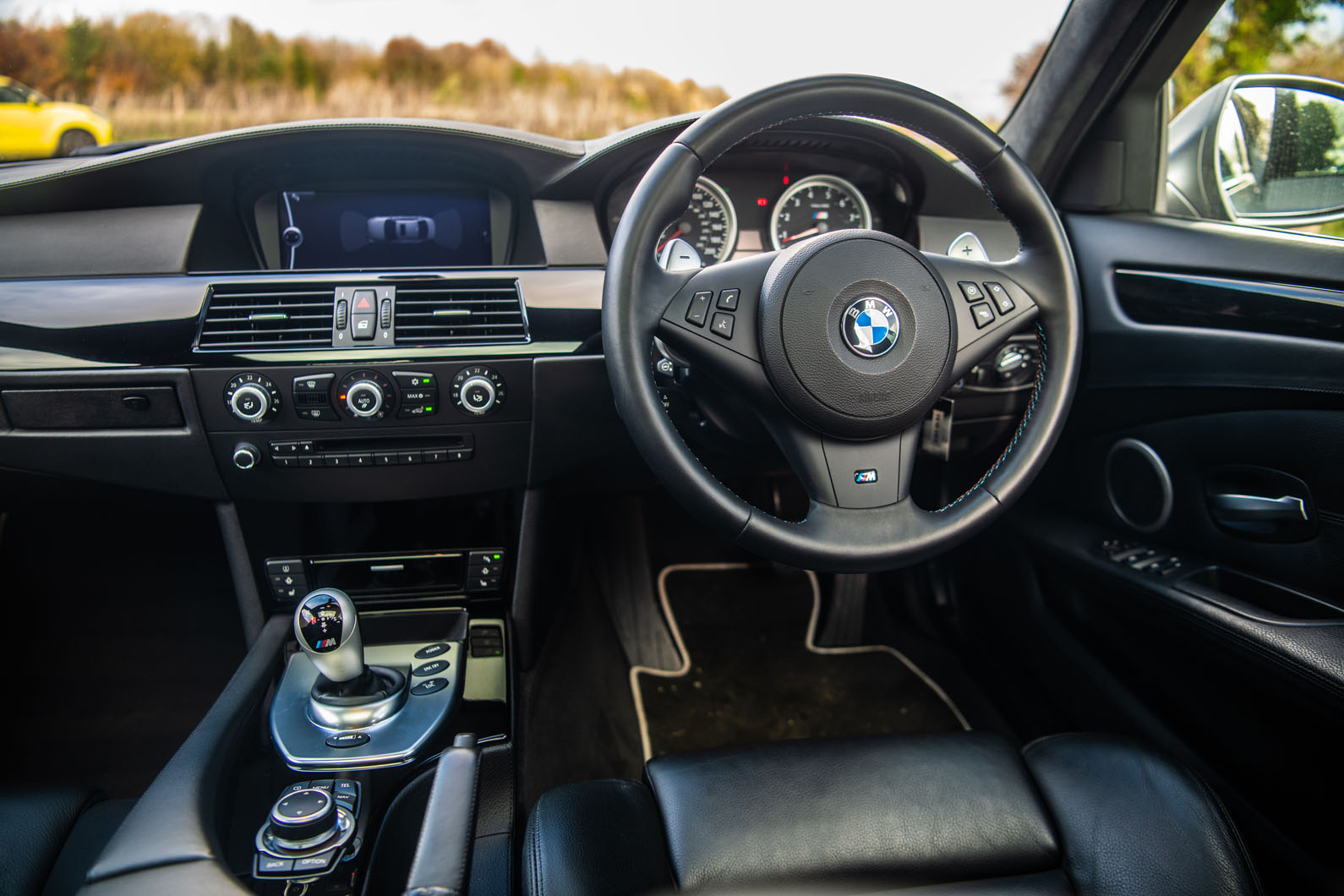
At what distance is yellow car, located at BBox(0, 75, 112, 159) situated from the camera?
1.58 meters

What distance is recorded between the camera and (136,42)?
152cm

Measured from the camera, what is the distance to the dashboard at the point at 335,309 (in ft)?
4.53

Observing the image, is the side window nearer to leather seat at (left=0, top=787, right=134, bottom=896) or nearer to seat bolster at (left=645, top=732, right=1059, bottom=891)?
seat bolster at (left=645, top=732, right=1059, bottom=891)

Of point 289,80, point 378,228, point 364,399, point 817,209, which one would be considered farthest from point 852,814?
point 289,80

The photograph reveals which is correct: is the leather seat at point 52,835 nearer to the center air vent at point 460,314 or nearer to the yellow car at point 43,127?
the center air vent at point 460,314

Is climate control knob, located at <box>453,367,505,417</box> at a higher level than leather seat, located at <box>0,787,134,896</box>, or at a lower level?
higher

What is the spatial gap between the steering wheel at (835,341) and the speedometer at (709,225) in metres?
0.54

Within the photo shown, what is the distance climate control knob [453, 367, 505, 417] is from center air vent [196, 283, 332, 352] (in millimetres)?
222

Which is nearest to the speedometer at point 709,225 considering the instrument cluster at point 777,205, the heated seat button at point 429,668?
the instrument cluster at point 777,205

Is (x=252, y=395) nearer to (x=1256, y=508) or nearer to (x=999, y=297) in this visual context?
(x=999, y=297)

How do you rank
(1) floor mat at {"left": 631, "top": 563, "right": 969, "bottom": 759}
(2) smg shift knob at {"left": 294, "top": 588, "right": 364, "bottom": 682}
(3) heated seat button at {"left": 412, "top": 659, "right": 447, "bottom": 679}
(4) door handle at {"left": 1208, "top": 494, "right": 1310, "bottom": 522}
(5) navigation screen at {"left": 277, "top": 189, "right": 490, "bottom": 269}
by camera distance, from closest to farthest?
1. (2) smg shift knob at {"left": 294, "top": 588, "right": 364, "bottom": 682}
2. (4) door handle at {"left": 1208, "top": 494, "right": 1310, "bottom": 522}
3. (3) heated seat button at {"left": 412, "top": 659, "right": 447, "bottom": 679}
4. (5) navigation screen at {"left": 277, "top": 189, "right": 490, "bottom": 269}
5. (1) floor mat at {"left": 631, "top": 563, "right": 969, "bottom": 759}

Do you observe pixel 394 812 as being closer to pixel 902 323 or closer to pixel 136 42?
pixel 902 323

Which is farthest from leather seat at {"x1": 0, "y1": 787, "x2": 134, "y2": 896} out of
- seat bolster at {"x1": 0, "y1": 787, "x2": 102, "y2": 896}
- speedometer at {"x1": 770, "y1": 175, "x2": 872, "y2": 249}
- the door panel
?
the door panel

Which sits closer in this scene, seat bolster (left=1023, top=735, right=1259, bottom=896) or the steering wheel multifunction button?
seat bolster (left=1023, top=735, right=1259, bottom=896)
